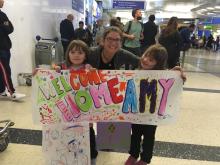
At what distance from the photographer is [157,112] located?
6.49 ft

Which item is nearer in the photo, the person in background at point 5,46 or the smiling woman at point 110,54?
the smiling woman at point 110,54

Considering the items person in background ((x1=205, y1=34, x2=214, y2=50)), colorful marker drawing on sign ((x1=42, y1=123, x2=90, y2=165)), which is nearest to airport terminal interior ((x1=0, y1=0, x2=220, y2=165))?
colorful marker drawing on sign ((x1=42, y1=123, x2=90, y2=165))

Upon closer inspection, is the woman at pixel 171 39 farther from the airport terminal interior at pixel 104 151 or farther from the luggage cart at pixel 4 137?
the luggage cart at pixel 4 137

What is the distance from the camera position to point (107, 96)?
1.93 meters

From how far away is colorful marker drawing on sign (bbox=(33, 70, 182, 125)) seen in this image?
1.88 m

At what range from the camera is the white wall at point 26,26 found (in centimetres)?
507

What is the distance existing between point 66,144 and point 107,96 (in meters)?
0.44

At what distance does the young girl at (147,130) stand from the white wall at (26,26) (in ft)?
11.3

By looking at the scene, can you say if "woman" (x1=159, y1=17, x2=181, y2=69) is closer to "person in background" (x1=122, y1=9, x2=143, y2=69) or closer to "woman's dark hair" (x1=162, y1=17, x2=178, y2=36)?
"woman's dark hair" (x1=162, y1=17, x2=178, y2=36)

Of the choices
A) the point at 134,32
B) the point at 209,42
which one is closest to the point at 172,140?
the point at 134,32

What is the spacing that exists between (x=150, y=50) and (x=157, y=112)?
45cm

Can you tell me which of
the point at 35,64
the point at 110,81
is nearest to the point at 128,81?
the point at 110,81

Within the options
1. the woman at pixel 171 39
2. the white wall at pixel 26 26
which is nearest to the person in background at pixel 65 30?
the white wall at pixel 26 26

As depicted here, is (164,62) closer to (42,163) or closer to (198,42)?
(42,163)
